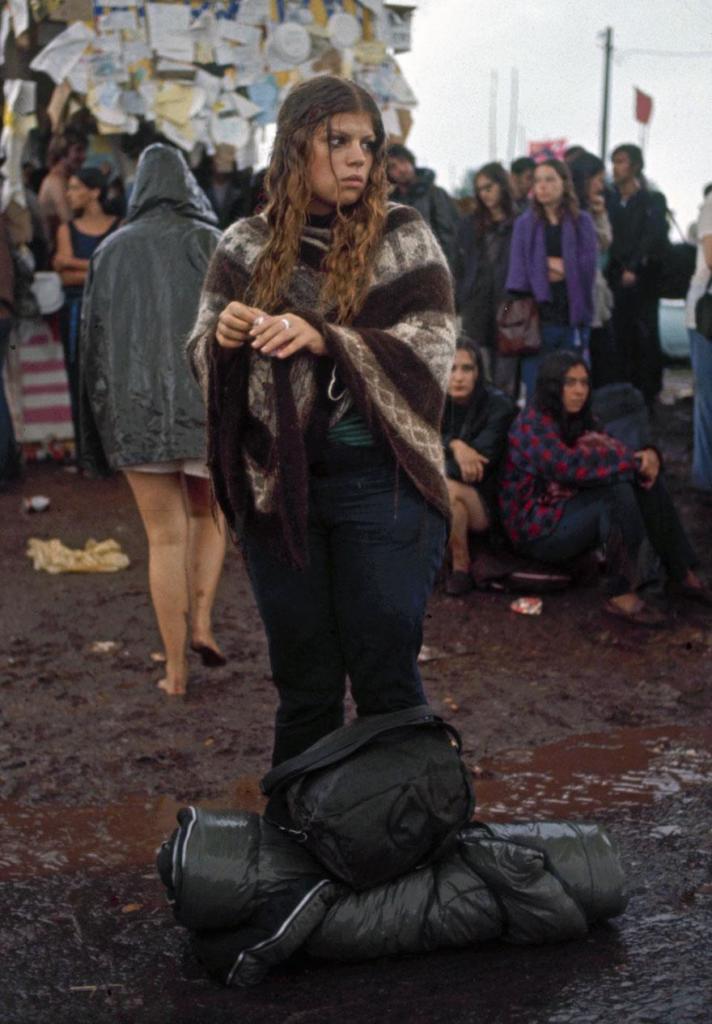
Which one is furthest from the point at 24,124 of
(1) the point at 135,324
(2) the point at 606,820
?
(2) the point at 606,820

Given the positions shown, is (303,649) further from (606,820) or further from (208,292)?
(606,820)

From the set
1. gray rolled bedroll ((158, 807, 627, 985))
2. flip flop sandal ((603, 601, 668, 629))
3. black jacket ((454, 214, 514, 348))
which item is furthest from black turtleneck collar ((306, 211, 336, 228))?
black jacket ((454, 214, 514, 348))

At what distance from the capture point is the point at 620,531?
22.5 feet

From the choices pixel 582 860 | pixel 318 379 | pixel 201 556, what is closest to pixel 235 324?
pixel 318 379

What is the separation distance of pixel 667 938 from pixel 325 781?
951 mm

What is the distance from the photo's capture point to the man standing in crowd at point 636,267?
10.7 metres

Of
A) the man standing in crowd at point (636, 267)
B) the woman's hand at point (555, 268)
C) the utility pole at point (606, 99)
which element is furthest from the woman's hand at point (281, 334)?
the utility pole at point (606, 99)

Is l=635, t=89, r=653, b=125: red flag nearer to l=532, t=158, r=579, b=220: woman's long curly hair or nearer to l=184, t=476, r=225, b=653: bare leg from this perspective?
l=532, t=158, r=579, b=220: woman's long curly hair

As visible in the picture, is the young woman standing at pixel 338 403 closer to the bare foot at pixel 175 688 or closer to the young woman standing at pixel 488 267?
the bare foot at pixel 175 688

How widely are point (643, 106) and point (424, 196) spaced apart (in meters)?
14.4

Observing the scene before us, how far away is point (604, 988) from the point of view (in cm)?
320

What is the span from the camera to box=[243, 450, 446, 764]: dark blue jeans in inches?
135

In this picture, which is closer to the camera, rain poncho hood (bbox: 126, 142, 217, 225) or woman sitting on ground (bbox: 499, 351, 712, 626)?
rain poncho hood (bbox: 126, 142, 217, 225)

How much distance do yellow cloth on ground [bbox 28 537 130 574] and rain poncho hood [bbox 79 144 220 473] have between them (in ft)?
7.92
